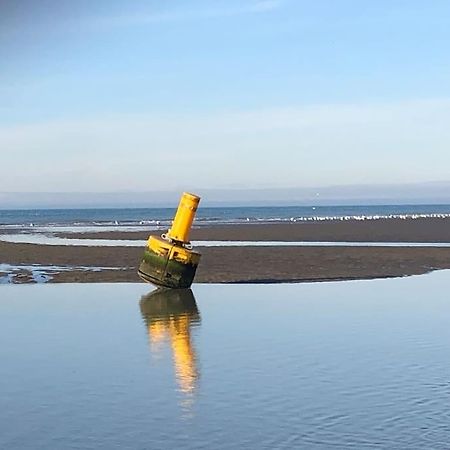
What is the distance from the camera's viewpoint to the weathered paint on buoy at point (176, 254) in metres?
21.6

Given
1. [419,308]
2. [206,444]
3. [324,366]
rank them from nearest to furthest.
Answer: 1. [206,444]
2. [324,366]
3. [419,308]

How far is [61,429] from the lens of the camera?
951cm

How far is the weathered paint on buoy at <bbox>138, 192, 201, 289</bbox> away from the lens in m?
21.6

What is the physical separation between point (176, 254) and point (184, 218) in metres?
0.83

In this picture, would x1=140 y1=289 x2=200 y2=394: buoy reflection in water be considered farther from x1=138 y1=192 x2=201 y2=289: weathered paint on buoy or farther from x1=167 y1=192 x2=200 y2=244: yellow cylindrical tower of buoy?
x1=167 y1=192 x2=200 y2=244: yellow cylindrical tower of buoy

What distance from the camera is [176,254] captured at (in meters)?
21.6

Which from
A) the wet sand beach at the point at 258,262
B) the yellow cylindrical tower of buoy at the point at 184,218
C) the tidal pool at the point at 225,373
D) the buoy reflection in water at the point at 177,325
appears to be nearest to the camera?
the tidal pool at the point at 225,373

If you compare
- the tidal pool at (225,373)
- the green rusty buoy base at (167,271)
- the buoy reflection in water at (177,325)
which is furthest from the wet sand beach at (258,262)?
the tidal pool at (225,373)

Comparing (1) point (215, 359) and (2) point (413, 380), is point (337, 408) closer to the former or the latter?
(2) point (413, 380)

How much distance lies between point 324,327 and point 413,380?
14.0 ft

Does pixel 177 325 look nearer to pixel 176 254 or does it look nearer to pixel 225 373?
pixel 225 373

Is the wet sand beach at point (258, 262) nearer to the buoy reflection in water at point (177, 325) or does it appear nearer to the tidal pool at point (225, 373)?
the buoy reflection in water at point (177, 325)

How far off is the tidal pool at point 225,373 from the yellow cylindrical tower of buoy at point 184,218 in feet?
6.39

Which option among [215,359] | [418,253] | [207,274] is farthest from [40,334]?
[418,253]
